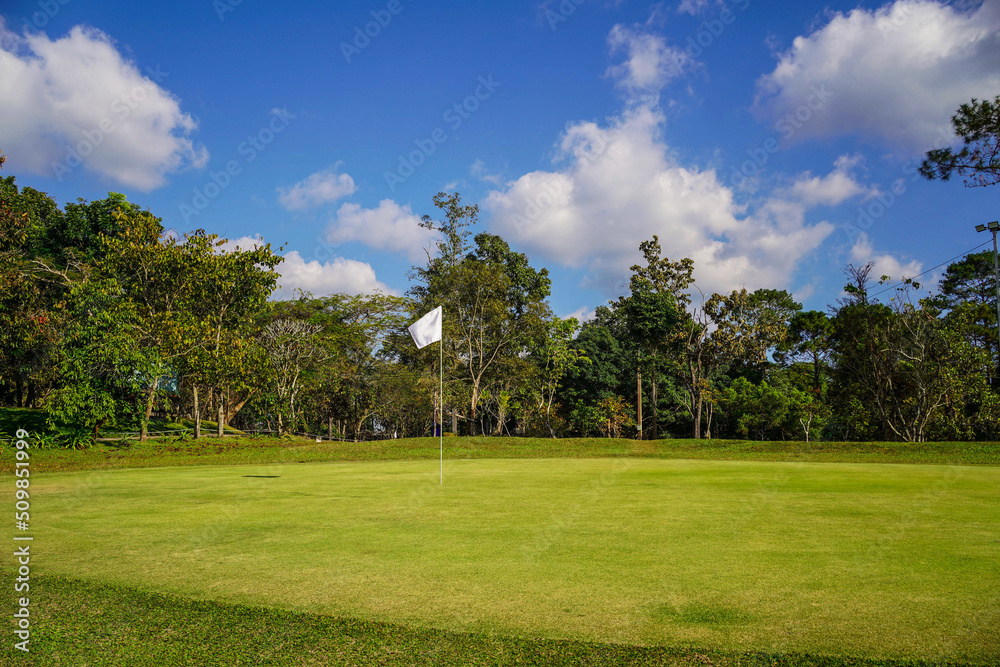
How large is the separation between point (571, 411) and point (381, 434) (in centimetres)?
2107

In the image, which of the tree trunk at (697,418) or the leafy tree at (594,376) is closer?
the tree trunk at (697,418)

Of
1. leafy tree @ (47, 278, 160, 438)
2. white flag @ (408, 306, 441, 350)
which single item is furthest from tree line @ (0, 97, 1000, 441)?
white flag @ (408, 306, 441, 350)

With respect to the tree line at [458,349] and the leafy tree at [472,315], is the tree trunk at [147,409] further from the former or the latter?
the leafy tree at [472,315]

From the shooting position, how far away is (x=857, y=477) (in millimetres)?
14664

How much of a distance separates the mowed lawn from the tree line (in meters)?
16.7

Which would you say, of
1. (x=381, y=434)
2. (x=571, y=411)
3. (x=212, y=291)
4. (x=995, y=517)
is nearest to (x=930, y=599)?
(x=995, y=517)

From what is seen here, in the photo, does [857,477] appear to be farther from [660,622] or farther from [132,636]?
[132,636]

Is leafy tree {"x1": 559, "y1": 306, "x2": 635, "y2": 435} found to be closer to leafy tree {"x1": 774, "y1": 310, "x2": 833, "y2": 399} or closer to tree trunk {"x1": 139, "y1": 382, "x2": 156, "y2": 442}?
leafy tree {"x1": 774, "y1": 310, "x2": 833, "y2": 399}

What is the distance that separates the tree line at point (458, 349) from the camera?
87.1ft

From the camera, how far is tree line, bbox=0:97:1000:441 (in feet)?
87.1

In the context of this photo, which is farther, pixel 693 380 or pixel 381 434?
pixel 381 434

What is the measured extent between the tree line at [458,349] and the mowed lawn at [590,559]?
1667cm

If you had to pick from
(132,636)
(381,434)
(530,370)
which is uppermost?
(530,370)

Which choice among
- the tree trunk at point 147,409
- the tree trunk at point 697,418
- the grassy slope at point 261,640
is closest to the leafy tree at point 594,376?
the tree trunk at point 697,418
